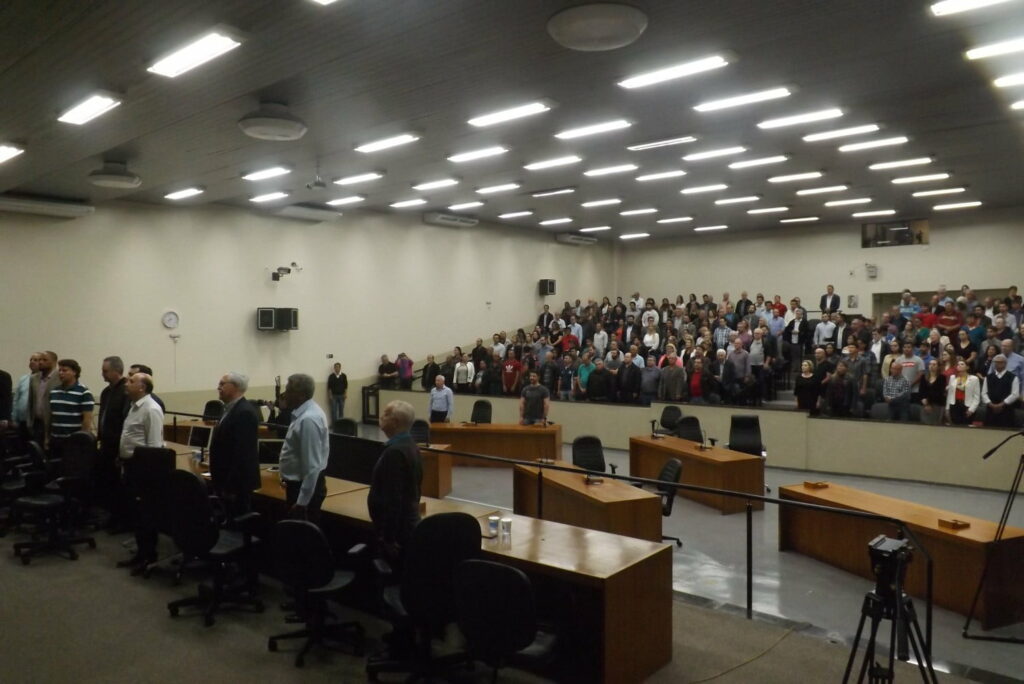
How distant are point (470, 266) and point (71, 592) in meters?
14.5

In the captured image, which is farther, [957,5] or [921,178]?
[921,178]

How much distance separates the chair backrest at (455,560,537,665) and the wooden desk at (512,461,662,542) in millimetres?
2902

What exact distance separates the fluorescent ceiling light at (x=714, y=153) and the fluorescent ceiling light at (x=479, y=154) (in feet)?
10.2

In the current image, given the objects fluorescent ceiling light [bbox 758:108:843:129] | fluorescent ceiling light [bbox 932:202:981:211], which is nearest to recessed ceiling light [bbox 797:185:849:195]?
fluorescent ceiling light [bbox 932:202:981:211]

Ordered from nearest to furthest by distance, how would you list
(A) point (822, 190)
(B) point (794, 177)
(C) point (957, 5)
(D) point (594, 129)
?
(C) point (957, 5), (D) point (594, 129), (B) point (794, 177), (A) point (822, 190)

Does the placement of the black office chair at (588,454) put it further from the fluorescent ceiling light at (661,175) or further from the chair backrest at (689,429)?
the fluorescent ceiling light at (661,175)

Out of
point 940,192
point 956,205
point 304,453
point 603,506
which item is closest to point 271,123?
point 304,453

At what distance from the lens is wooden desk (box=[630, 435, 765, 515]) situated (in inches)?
340

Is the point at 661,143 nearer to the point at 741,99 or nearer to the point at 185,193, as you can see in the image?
the point at 741,99

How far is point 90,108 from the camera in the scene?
734 cm

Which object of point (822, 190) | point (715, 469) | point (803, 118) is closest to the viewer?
point (715, 469)

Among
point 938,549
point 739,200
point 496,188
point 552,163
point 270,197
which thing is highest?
point 739,200

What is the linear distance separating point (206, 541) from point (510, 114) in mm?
5908

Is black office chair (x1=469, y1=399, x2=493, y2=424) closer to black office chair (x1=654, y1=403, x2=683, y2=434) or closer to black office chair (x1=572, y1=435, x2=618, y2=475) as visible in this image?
black office chair (x1=654, y1=403, x2=683, y2=434)
